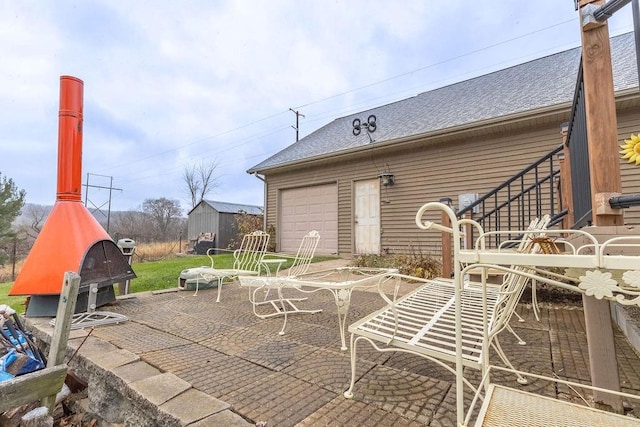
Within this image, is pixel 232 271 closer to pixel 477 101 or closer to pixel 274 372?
pixel 274 372

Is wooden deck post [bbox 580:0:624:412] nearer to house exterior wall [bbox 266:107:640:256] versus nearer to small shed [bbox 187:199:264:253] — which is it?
house exterior wall [bbox 266:107:640:256]

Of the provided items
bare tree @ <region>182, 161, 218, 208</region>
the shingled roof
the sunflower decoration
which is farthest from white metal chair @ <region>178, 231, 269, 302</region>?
bare tree @ <region>182, 161, 218, 208</region>

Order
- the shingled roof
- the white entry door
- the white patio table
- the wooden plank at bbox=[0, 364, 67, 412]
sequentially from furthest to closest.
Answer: the white entry door, the shingled roof, the white patio table, the wooden plank at bbox=[0, 364, 67, 412]

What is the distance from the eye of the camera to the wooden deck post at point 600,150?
1259 mm

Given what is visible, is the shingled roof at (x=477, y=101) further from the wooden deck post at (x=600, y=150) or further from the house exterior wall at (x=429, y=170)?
the wooden deck post at (x=600, y=150)

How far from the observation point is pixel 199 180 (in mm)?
23219

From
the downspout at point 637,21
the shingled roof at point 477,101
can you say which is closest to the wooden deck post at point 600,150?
the downspout at point 637,21

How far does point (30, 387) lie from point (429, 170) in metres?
6.88

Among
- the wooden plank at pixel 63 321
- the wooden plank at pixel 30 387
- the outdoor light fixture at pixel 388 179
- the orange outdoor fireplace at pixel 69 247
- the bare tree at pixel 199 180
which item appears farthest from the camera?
the bare tree at pixel 199 180

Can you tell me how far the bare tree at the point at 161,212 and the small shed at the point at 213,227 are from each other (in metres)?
7.89

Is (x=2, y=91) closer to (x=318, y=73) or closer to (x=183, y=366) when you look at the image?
(x=318, y=73)

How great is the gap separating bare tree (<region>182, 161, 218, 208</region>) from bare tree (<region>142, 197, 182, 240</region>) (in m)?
1.59

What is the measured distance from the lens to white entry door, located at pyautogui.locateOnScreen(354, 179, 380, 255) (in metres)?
7.62

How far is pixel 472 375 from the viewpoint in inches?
65.2
